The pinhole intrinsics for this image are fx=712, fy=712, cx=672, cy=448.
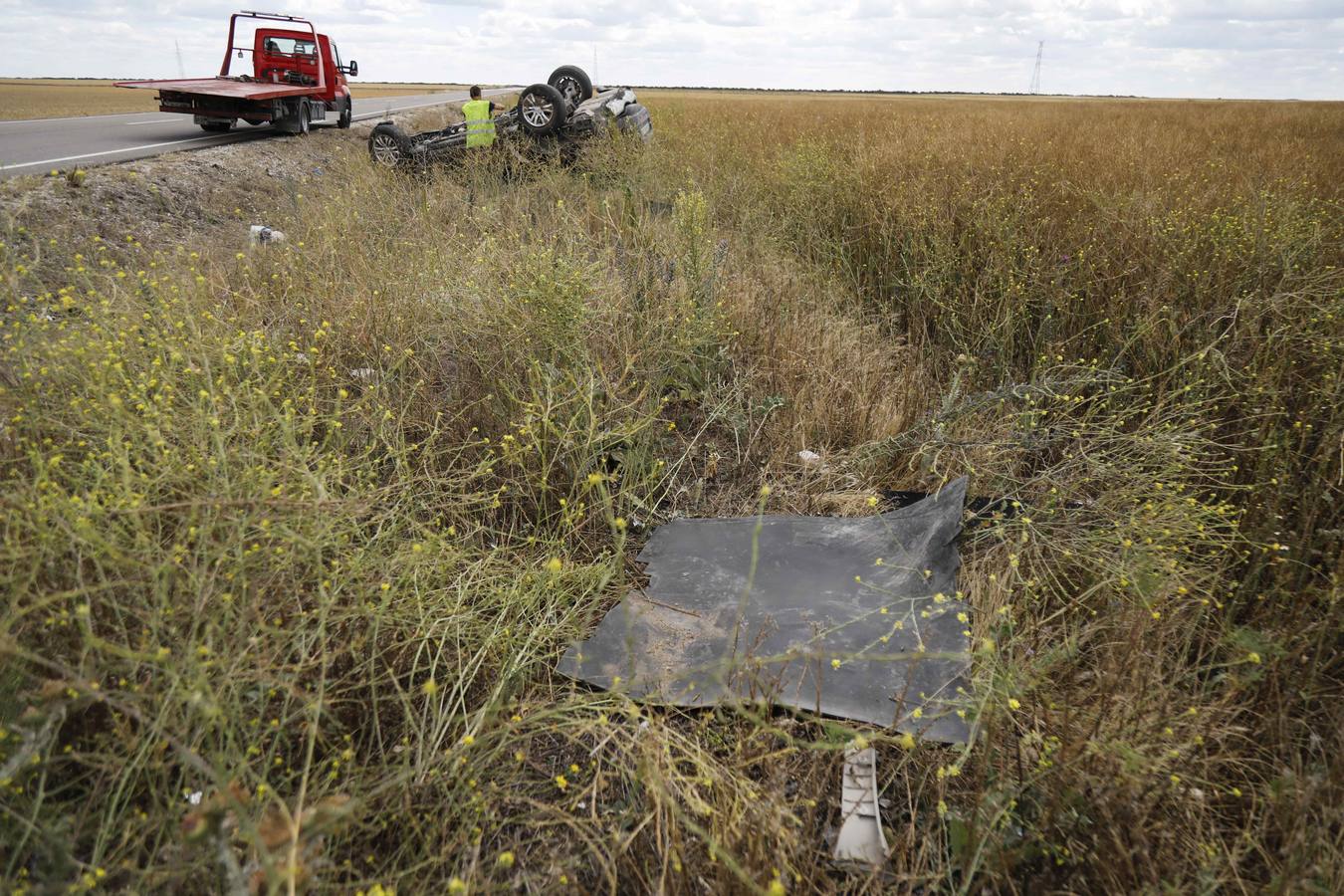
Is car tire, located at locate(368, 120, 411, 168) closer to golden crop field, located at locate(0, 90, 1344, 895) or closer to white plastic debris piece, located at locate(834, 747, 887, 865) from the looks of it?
golden crop field, located at locate(0, 90, 1344, 895)

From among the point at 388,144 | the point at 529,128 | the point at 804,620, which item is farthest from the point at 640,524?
the point at 388,144

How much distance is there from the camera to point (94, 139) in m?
9.98

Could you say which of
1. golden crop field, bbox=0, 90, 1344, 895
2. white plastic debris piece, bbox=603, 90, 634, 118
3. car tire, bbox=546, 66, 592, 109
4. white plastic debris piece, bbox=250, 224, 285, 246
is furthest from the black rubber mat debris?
car tire, bbox=546, 66, 592, 109

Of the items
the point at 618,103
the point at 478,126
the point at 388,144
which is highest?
the point at 618,103

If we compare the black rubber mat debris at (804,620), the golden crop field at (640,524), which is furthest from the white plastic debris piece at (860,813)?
the black rubber mat debris at (804,620)

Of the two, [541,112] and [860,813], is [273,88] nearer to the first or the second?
[541,112]

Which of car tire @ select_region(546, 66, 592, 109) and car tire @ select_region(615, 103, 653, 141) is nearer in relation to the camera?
car tire @ select_region(615, 103, 653, 141)

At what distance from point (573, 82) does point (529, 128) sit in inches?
105

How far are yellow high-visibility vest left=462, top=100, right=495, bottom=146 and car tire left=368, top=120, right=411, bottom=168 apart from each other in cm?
110

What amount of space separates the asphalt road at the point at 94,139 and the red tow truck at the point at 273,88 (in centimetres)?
A: 34

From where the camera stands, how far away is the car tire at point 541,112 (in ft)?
29.5

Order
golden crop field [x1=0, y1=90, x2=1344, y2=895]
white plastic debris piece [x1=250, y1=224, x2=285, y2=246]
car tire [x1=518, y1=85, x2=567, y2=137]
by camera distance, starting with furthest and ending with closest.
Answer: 1. car tire [x1=518, y1=85, x2=567, y2=137]
2. white plastic debris piece [x1=250, y1=224, x2=285, y2=246]
3. golden crop field [x1=0, y1=90, x2=1344, y2=895]

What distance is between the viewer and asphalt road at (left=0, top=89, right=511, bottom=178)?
777 cm

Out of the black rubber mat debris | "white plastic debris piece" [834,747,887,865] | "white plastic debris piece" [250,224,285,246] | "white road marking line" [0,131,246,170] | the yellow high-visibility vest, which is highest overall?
the yellow high-visibility vest
